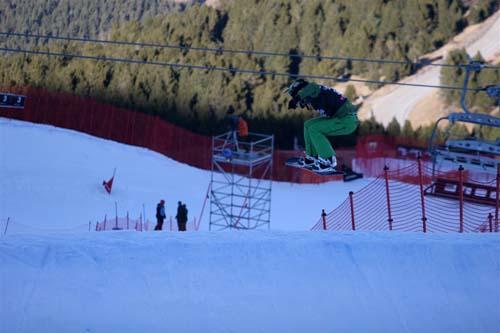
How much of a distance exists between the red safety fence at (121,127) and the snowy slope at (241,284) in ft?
82.7

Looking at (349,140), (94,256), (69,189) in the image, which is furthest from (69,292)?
(349,140)

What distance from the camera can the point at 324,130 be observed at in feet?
31.4

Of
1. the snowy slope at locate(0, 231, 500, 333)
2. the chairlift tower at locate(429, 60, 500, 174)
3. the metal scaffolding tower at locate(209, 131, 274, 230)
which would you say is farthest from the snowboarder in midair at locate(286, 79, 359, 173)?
the metal scaffolding tower at locate(209, 131, 274, 230)

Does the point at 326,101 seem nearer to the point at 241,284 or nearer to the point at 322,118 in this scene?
the point at 322,118

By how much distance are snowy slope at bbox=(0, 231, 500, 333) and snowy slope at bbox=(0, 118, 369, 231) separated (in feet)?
43.7

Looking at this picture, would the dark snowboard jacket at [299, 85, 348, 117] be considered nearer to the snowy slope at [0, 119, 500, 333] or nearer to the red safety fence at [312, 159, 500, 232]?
the snowy slope at [0, 119, 500, 333]

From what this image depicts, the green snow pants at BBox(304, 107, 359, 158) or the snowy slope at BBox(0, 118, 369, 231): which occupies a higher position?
the green snow pants at BBox(304, 107, 359, 158)

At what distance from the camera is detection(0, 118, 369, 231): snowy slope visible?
24.4 meters

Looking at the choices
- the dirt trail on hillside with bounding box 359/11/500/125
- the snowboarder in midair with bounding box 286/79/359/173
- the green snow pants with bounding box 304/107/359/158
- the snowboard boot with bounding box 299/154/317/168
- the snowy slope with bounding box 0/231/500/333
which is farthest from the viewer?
the dirt trail on hillside with bounding box 359/11/500/125

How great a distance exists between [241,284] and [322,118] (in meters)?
2.87

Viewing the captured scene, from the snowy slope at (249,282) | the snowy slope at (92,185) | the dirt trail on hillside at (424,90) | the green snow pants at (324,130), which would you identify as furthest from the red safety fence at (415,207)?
the dirt trail on hillside at (424,90)

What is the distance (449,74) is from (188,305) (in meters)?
48.3

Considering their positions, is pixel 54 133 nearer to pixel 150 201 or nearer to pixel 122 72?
pixel 150 201

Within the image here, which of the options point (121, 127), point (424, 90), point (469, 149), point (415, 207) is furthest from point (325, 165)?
point (424, 90)
